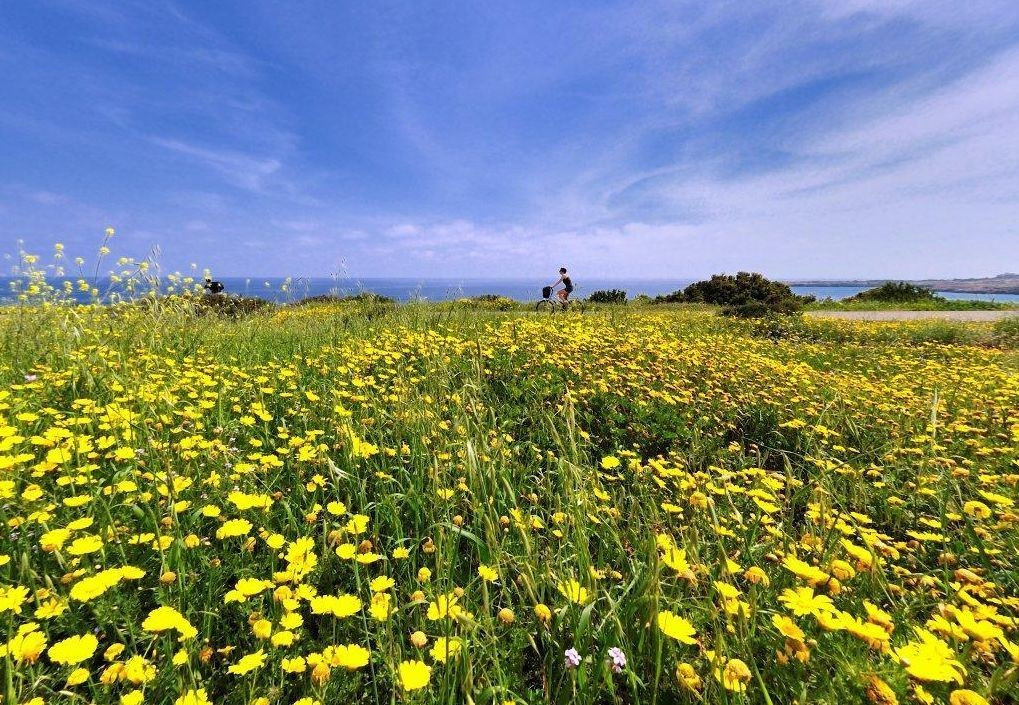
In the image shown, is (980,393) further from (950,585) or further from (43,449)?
(43,449)

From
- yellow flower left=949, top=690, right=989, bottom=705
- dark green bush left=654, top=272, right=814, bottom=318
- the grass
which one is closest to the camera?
yellow flower left=949, top=690, right=989, bottom=705

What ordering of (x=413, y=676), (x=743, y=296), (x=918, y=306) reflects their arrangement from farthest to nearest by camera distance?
1. (x=918, y=306)
2. (x=743, y=296)
3. (x=413, y=676)

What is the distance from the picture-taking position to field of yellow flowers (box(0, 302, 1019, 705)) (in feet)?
3.93

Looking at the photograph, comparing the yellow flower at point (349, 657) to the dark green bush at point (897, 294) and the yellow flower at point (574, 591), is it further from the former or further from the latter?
the dark green bush at point (897, 294)

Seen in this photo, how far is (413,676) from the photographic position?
3.66 feet

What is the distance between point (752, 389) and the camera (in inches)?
175

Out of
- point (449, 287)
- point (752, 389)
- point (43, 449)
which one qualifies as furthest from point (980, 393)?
point (43, 449)

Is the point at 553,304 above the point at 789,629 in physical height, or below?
above

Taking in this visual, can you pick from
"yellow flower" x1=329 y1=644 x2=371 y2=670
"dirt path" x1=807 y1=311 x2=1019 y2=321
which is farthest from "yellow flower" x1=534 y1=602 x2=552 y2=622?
"dirt path" x1=807 y1=311 x2=1019 y2=321

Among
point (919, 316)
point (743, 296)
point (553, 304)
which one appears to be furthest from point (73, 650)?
point (919, 316)

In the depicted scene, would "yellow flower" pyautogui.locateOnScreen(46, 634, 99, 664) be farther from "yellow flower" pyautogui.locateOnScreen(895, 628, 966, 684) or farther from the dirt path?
the dirt path

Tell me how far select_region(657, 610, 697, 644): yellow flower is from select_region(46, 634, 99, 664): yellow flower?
146 centimetres

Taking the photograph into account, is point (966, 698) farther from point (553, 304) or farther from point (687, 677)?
point (553, 304)

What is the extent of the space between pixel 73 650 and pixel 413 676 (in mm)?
880
